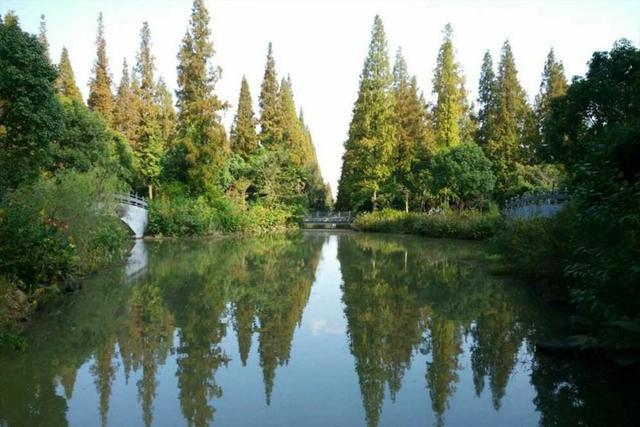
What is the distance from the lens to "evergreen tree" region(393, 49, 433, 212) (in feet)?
133

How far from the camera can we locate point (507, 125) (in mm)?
38000

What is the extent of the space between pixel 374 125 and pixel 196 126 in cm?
1310

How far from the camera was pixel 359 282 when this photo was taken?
1296 cm

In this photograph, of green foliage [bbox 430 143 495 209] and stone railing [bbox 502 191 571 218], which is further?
green foliage [bbox 430 143 495 209]

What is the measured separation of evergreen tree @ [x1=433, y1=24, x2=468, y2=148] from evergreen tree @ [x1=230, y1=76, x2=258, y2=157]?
1389 cm

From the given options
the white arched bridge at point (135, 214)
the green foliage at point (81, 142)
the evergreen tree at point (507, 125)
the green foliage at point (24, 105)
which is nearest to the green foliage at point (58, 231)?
the green foliage at point (24, 105)

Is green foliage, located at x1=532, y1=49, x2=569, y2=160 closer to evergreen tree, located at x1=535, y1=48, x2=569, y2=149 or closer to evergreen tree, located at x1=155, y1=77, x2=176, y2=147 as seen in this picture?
evergreen tree, located at x1=535, y1=48, x2=569, y2=149

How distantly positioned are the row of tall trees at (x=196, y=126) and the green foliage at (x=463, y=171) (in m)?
11.8

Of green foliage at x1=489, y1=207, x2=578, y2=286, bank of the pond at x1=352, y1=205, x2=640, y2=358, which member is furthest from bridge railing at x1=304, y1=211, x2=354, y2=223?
green foliage at x1=489, y1=207, x2=578, y2=286

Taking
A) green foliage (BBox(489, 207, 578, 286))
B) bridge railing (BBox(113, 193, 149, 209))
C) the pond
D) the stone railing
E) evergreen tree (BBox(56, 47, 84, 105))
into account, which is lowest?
the pond

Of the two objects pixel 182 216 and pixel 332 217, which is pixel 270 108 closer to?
pixel 332 217

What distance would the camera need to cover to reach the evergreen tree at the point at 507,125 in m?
37.5

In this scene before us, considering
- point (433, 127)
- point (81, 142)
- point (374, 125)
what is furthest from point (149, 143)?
point (433, 127)

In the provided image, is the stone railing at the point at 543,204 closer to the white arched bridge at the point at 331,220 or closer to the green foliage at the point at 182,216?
the green foliage at the point at 182,216
